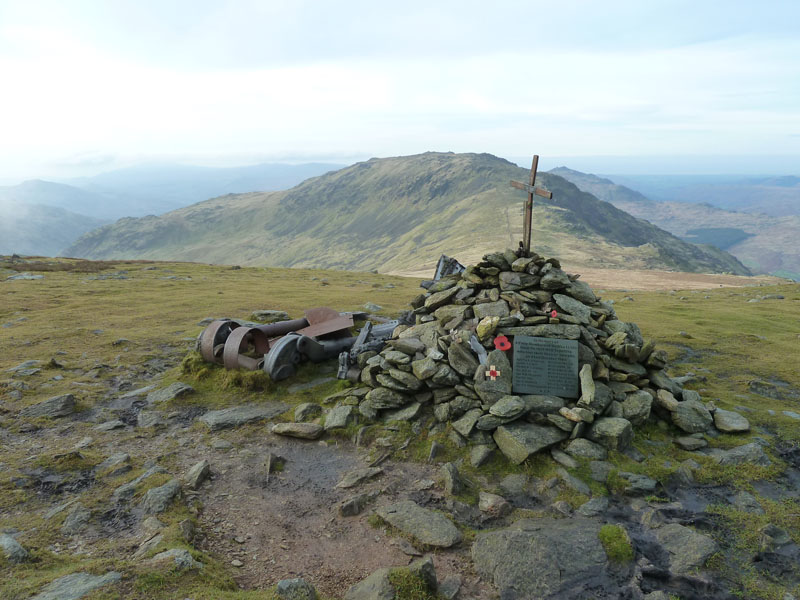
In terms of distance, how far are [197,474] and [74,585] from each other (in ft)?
13.3

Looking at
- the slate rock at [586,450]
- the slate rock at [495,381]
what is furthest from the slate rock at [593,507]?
the slate rock at [495,381]

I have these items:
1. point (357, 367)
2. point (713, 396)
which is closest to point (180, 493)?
point (357, 367)

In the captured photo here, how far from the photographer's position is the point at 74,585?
6.76 metres

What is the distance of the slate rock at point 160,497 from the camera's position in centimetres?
964

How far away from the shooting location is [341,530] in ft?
30.8

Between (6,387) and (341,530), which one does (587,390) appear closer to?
(341,530)

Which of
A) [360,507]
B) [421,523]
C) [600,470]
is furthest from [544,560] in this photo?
[360,507]

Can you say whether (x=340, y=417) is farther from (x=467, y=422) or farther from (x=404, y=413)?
(x=467, y=422)

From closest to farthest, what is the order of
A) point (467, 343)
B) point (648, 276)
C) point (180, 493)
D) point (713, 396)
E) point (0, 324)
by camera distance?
point (180, 493) < point (467, 343) < point (713, 396) < point (0, 324) < point (648, 276)

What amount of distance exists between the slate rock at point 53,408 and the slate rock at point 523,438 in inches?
502

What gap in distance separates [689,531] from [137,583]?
9602 millimetres

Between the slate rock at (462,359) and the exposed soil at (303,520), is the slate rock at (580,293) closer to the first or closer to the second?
the slate rock at (462,359)

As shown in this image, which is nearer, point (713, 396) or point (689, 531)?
point (689, 531)

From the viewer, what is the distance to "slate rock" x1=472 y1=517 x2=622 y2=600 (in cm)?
784
